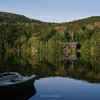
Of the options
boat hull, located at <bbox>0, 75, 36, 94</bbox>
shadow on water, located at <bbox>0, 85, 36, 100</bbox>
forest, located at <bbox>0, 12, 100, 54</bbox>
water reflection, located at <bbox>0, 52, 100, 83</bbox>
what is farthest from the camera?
forest, located at <bbox>0, 12, 100, 54</bbox>

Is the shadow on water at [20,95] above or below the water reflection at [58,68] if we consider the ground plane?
above

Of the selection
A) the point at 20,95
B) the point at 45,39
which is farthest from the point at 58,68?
the point at 45,39

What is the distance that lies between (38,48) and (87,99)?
6425cm

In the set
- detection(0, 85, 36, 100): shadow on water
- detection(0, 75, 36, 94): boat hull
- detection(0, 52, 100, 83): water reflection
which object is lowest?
detection(0, 52, 100, 83): water reflection

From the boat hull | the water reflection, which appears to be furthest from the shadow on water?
the water reflection

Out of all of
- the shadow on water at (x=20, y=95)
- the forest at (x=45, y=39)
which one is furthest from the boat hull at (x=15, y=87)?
the forest at (x=45, y=39)

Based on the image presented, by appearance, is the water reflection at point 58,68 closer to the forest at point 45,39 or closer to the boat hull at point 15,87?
the boat hull at point 15,87

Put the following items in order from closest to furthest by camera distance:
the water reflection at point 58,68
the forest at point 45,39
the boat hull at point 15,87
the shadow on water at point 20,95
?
the boat hull at point 15,87 → the shadow on water at point 20,95 → the water reflection at point 58,68 → the forest at point 45,39

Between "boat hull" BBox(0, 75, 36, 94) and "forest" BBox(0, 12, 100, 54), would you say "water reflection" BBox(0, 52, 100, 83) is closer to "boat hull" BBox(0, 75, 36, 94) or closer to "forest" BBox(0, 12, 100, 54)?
"boat hull" BBox(0, 75, 36, 94)

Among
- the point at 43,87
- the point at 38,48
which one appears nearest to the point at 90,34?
the point at 38,48

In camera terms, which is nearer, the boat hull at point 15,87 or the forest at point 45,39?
the boat hull at point 15,87

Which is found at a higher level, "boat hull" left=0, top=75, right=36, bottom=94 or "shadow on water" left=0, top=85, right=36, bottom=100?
"boat hull" left=0, top=75, right=36, bottom=94

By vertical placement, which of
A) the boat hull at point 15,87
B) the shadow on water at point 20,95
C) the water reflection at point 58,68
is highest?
the boat hull at point 15,87

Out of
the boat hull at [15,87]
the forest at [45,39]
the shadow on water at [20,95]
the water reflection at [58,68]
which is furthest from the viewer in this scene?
the forest at [45,39]
